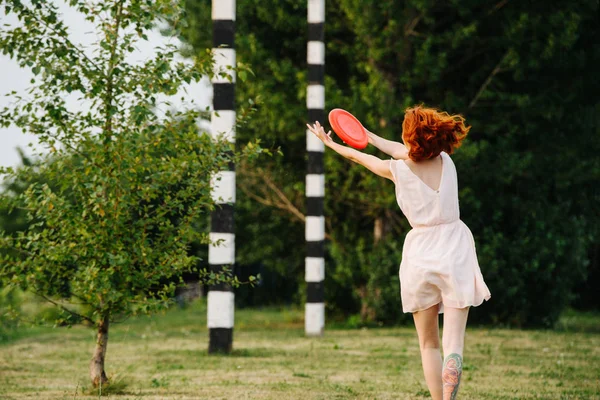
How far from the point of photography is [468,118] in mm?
17078

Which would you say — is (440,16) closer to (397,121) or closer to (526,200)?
(397,121)

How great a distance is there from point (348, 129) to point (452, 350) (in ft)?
5.38

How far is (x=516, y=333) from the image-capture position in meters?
15.4

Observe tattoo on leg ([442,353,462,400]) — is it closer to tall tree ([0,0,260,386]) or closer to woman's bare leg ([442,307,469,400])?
woman's bare leg ([442,307,469,400])

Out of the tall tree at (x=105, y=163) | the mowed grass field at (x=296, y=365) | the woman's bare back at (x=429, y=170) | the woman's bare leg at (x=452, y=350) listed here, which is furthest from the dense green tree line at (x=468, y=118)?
the woman's bare leg at (x=452, y=350)

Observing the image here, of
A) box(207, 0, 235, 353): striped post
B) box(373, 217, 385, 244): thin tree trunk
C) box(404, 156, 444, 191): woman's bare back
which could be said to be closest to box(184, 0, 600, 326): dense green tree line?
box(373, 217, 385, 244): thin tree trunk

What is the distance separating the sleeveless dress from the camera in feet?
19.5

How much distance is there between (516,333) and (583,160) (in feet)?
11.9

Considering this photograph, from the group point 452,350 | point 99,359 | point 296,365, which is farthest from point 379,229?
point 452,350

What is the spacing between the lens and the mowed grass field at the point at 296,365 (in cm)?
839

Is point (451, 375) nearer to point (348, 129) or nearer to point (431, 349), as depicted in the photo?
point (431, 349)

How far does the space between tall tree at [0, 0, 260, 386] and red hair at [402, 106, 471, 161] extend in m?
2.50

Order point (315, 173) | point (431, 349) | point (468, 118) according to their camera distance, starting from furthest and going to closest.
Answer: point (468, 118)
point (315, 173)
point (431, 349)

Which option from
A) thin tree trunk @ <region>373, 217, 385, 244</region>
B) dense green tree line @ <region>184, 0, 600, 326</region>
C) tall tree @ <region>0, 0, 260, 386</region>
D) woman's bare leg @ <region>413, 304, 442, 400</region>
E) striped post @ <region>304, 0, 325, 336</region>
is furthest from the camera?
thin tree trunk @ <region>373, 217, 385, 244</region>
